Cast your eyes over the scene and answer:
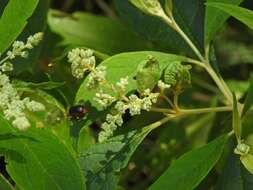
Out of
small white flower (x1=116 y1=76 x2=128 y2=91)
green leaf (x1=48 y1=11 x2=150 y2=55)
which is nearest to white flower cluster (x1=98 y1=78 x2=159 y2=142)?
small white flower (x1=116 y1=76 x2=128 y2=91)

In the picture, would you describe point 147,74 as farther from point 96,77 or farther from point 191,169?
point 191,169

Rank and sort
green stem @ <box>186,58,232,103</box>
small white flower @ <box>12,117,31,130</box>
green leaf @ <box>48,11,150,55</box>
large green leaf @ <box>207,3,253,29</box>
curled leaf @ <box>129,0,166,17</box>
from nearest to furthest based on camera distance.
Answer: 1. small white flower @ <box>12,117,31,130</box>
2. large green leaf @ <box>207,3,253,29</box>
3. curled leaf @ <box>129,0,166,17</box>
4. green stem @ <box>186,58,232,103</box>
5. green leaf @ <box>48,11,150,55</box>

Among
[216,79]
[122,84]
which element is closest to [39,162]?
[122,84]

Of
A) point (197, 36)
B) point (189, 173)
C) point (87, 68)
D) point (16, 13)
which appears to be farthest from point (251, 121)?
point (16, 13)

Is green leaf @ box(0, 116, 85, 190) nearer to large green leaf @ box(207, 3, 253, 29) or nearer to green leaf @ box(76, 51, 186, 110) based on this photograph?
green leaf @ box(76, 51, 186, 110)

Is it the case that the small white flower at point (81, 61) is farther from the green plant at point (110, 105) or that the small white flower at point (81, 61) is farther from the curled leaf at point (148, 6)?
the curled leaf at point (148, 6)

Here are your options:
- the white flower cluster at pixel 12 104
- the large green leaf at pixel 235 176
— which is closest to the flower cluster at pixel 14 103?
the white flower cluster at pixel 12 104
